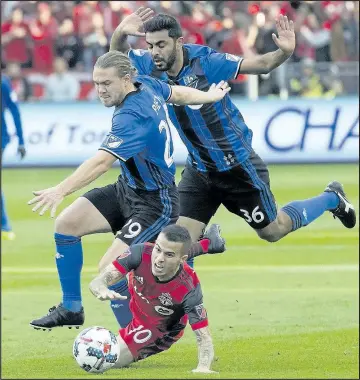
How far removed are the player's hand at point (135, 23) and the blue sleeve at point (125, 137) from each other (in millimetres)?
1410

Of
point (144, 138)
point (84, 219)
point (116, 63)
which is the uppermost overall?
point (116, 63)

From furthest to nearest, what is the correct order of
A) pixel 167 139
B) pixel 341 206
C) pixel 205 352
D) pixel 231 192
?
pixel 341 206, pixel 231 192, pixel 167 139, pixel 205 352

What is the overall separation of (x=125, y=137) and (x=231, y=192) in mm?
2012

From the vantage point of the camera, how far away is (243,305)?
11.6 m

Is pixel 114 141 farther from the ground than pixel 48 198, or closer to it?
farther from the ground

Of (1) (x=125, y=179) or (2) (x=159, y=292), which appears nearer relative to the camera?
(2) (x=159, y=292)

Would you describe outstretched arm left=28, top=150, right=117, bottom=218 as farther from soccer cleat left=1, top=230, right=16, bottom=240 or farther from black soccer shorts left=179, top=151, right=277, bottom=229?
soccer cleat left=1, top=230, right=16, bottom=240

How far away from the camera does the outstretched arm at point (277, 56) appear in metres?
9.20

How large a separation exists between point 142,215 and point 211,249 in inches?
24.3

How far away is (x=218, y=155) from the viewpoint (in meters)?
9.67

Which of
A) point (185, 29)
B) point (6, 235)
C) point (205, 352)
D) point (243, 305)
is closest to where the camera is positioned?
point (205, 352)

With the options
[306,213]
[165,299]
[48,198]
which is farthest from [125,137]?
[306,213]

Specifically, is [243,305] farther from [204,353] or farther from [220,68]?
[204,353]

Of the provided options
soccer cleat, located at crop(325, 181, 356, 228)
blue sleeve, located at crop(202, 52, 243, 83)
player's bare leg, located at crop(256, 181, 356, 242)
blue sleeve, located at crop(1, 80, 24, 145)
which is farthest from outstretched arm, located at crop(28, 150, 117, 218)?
blue sleeve, located at crop(1, 80, 24, 145)
